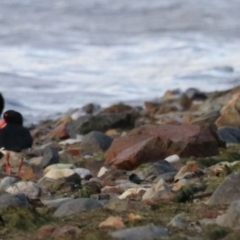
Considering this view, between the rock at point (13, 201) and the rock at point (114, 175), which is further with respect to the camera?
the rock at point (114, 175)

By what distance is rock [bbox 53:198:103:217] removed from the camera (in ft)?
13.8

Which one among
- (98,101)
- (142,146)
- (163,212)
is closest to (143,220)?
(163,212)

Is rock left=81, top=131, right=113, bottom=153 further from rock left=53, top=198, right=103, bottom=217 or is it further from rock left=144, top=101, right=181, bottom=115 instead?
rock left=144, top=101, right=181, bottom=115

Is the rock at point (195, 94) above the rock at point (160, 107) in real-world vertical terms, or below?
below

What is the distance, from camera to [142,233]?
3498 millimetres

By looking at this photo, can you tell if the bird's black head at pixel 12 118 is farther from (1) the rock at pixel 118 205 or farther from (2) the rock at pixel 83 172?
(1) the rock at pixel 118 205

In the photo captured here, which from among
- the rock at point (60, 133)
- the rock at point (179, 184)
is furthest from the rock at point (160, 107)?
the rock at point (179, 184)

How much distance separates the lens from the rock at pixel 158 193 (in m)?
4.59

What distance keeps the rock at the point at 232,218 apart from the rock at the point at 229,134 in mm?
3445

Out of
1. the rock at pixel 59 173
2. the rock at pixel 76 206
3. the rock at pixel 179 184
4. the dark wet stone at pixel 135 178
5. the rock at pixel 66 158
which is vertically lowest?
the rock at pixel 66 158

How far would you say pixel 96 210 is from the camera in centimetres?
418

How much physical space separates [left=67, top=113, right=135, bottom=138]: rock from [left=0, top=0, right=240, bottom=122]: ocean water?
9.59ft

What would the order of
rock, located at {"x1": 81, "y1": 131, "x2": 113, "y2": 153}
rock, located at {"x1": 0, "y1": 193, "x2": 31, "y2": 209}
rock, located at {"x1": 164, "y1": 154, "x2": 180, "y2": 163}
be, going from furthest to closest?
1. rock, located at {"x1": 81, "y1": 131, "x2": 113, "y2": 153}
2. rock, located at {"x1": 164, "y1": 154, "x2": 180, "y2": 163}
3. rock, located at {"x1": 0, "y1": 193, "x2": 31, "y2": 209}

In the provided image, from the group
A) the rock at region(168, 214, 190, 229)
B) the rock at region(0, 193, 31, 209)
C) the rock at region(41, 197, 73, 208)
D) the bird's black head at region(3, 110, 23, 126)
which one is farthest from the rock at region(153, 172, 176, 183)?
the bird's black head at region(3, 110, 23, 126)
